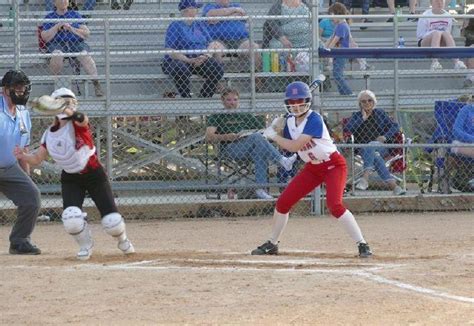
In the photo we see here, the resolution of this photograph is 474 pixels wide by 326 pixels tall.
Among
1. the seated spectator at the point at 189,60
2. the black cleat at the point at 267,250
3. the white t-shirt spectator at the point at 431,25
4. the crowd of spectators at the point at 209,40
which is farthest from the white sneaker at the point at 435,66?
the black cleat at the point at 267,250

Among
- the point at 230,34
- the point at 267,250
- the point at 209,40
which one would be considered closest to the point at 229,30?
the point at 230,34

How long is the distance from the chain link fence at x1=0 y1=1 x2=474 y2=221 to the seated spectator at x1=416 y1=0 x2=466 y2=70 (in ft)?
2.37

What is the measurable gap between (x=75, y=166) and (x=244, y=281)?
2.27 meters

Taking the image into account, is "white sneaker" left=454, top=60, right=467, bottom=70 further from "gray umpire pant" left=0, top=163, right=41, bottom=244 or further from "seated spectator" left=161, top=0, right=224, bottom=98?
"gray umpire pant" left=0, top=163, right=41, bottom=244

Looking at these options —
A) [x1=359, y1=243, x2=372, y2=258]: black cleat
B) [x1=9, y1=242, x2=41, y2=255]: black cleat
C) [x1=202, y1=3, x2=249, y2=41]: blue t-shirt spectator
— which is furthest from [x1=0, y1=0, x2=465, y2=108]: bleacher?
[x1=359, y1=243, x2=372, y2=258]: black cleat

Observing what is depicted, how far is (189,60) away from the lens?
14477mm

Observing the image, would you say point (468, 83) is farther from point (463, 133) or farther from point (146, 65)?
point (146, 65)

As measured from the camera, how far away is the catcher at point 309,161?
34.0 feet

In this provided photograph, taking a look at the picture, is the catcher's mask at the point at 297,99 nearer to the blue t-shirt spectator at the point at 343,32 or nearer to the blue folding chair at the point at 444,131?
the blue folding chair at the point at 444,131

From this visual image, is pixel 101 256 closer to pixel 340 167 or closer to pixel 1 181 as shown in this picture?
pixel 1 181

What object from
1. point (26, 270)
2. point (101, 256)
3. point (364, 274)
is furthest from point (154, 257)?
point (364, 274)

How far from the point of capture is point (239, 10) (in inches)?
608

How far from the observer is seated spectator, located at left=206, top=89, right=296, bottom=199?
1417 centimetres

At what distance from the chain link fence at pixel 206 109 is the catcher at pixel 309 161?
11.3 feet
